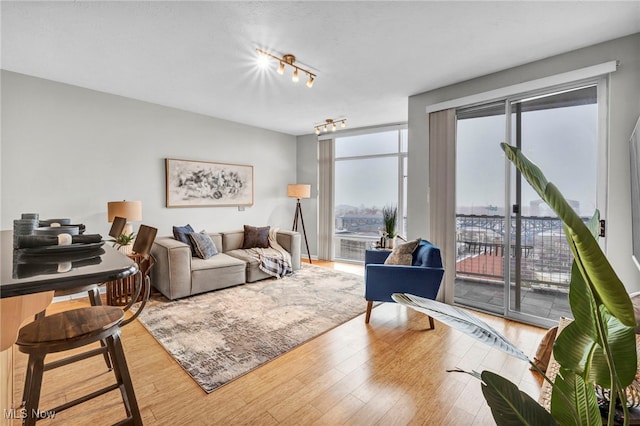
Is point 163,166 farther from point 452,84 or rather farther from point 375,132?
point 452,84

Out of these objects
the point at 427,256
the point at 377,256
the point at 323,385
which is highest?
the point at 427,256

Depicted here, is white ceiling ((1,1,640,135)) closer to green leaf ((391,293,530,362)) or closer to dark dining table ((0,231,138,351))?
dark dining table ((0,231,138,351))

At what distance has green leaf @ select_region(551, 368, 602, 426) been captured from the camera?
702 mm

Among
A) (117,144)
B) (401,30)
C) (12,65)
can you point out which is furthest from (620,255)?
(12,65)

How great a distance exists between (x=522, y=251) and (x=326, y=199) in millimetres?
3601

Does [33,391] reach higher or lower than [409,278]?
lower

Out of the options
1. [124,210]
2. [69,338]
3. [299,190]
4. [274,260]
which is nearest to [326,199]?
[299,190]

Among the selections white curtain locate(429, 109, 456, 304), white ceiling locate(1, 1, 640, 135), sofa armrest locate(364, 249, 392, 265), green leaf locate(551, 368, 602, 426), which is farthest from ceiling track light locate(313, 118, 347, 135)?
green leaf locate(551, 368, 602, 426)

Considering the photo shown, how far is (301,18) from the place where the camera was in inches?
84.9

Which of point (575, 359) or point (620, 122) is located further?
point (620, 122)

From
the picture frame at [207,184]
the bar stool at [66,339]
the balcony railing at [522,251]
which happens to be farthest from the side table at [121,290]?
the balcony railing at [522,251]

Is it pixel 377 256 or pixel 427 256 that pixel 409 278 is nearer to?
pixel 427 256

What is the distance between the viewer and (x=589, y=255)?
1.69 ft

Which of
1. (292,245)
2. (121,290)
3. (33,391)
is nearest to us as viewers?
(33,391)
